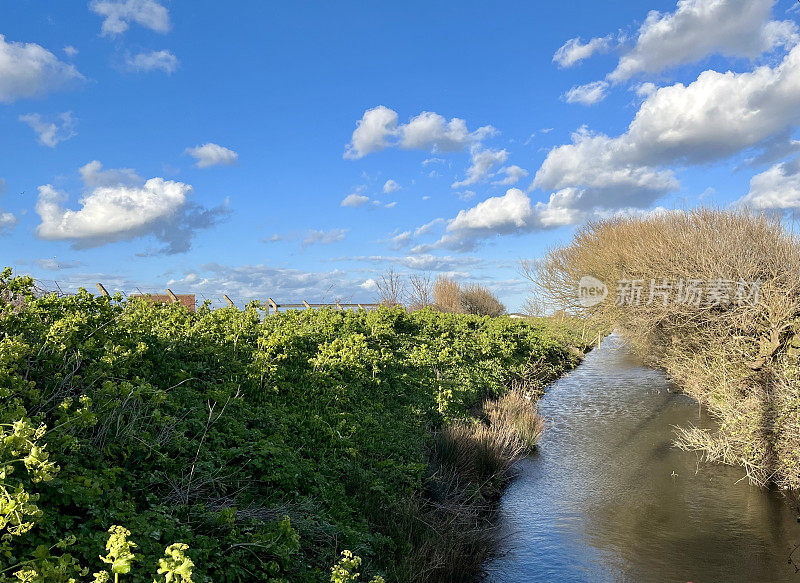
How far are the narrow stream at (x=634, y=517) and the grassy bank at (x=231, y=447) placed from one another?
0.78m

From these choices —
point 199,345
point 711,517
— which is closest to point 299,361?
point 199,345

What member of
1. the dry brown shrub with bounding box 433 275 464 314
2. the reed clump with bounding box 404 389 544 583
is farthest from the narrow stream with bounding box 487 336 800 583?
the dry brown shrub with bounding box 433 275 464 314

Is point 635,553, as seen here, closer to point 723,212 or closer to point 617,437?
point 617,437

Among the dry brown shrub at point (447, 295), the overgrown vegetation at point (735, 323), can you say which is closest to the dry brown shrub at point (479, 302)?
the dry brown shrub at point (447, 295)

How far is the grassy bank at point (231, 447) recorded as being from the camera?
14.0 ft

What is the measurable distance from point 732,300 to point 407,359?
7275mm

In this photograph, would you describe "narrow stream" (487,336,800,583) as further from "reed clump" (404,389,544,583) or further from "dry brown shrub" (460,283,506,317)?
"dry brown shrub" (460,283,506,317)

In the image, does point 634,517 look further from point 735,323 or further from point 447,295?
point 447,295

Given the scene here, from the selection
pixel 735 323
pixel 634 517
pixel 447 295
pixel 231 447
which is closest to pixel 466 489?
pixel 634 517

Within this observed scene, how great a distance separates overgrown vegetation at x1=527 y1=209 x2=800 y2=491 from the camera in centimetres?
1024

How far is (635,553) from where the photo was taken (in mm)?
7875

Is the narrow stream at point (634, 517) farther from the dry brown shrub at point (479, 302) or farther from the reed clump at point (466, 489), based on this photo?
the dry brown shrub at point (479, 302)

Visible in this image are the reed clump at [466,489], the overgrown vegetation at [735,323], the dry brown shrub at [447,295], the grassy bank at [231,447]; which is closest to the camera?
the grassy bank at [231,447]

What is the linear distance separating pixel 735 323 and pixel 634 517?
A: 5175mm
